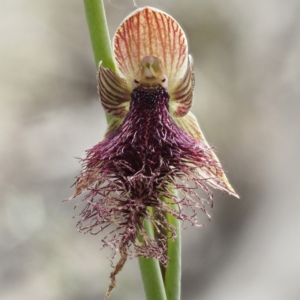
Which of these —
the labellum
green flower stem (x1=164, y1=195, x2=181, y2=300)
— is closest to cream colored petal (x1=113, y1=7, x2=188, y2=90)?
the labellum

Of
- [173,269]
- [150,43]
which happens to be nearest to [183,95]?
[150,43]

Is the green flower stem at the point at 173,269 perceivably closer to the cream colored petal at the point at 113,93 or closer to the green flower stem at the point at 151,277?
the green flower stem at the point at 151,277

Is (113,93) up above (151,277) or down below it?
above

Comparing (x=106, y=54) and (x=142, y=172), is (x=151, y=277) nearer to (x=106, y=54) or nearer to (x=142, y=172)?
(x=142, y=172)

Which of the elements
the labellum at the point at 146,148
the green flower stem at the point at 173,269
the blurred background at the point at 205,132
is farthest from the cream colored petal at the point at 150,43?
the blurred background at the point at 205,132

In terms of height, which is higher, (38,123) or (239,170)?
(38,123)

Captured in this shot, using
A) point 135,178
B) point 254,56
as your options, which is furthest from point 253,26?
point 135,178

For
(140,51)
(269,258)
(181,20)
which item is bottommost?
(269,258)

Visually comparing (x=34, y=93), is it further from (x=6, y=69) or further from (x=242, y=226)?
(x=242, y=226)
